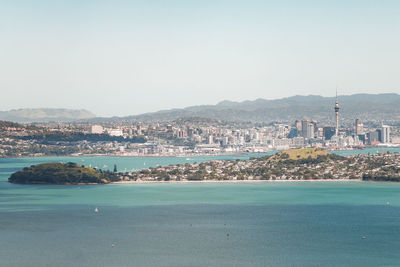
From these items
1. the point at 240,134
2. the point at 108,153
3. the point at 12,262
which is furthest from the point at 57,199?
the point at 240,134

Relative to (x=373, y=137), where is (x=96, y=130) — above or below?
above

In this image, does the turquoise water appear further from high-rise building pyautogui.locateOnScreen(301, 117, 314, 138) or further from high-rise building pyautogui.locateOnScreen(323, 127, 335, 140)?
high-rise building pyautogui.locateOnScreen(323, 127, 335, 140)

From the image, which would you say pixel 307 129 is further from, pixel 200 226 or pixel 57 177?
pixel 200 226

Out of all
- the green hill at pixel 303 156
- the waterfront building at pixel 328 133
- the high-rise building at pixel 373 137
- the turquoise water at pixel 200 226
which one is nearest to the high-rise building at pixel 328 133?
the waterfront building at pixel 328 133

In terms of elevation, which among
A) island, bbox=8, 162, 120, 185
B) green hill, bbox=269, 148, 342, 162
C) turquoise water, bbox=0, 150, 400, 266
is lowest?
turquoise water, bbox=0, 150, 400, 266

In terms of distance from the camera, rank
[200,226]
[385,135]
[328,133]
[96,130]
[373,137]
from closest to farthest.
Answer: [200,226] → [96,130] → [385,135] → [373,137] → [328,133]

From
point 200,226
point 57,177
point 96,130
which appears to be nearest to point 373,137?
point 96,130

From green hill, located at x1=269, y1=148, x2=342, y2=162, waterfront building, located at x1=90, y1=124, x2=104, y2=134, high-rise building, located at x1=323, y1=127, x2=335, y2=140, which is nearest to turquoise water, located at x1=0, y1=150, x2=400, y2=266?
green hill, located at x1=269, y1=148, x2=342, y2=162

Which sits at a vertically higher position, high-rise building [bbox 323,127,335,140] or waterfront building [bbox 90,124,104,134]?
waterfront building [bbox 90,124,104,134]
